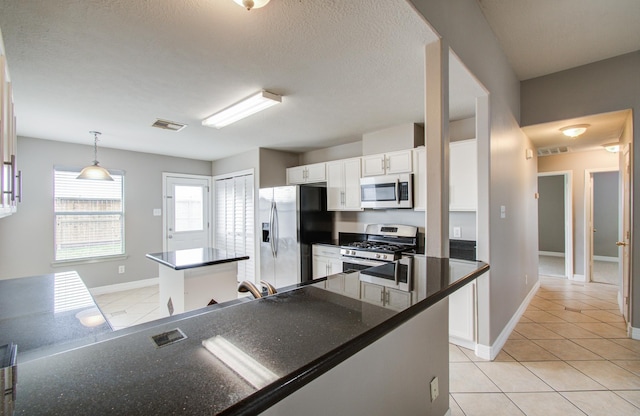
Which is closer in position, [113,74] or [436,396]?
[436,396]

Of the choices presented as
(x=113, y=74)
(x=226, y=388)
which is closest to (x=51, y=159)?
(x=113, y=74)

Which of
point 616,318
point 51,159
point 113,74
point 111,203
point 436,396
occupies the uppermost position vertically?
point 113,74

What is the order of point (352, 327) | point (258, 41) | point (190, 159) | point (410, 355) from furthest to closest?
point (190, 159), point (258, 41), point (410, 355), point (352, 327)

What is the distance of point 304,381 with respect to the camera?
609 millimetres

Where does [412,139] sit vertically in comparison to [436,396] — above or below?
above

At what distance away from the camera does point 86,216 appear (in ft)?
15.3

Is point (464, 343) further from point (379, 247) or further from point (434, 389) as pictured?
point (434, 389)

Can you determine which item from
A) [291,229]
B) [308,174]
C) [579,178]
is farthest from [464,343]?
[579,178]

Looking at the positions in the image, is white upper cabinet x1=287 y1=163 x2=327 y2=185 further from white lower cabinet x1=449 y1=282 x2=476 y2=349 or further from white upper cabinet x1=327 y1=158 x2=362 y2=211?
white lower cabinet x1=449 y1=282 x2=476 y2=349

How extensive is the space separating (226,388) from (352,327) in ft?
1.29

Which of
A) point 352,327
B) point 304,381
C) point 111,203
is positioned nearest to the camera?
point 304,381

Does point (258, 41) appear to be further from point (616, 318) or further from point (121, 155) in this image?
point (616, 318)

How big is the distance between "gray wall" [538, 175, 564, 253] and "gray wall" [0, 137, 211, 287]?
8.85 meters

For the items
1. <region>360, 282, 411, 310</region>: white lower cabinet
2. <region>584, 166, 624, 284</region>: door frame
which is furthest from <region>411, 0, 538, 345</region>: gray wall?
<region>584, 166, 624, 284</region>: door frame
